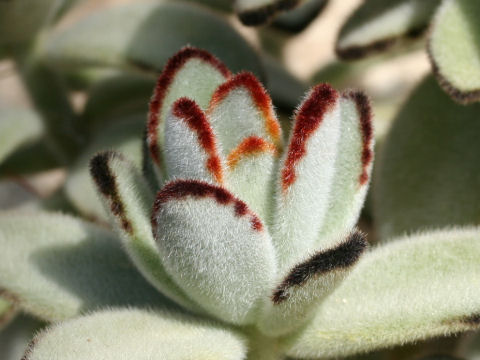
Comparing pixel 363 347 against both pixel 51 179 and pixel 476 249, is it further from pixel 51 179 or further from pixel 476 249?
pixel 51 179

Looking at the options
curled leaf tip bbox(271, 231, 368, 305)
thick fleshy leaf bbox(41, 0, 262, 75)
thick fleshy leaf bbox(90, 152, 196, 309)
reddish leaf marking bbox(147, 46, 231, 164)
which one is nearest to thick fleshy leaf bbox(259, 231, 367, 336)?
curled leaf tip bbox(271, 231, 368, 305)

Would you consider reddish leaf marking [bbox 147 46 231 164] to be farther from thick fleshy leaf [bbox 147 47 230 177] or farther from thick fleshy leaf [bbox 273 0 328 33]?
thick fleshy leaf [bbox 273 0 328 33]

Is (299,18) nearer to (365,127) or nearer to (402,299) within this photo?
(365,127)

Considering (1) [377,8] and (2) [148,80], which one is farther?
(2) [148,80]

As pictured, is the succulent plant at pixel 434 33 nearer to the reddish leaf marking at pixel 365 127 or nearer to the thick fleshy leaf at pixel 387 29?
the thick fleshy leaf at pixel 387 29

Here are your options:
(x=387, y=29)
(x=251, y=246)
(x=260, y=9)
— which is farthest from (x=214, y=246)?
(x=387, y=29)

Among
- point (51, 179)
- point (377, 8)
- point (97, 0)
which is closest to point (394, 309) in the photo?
point (377, 8)
